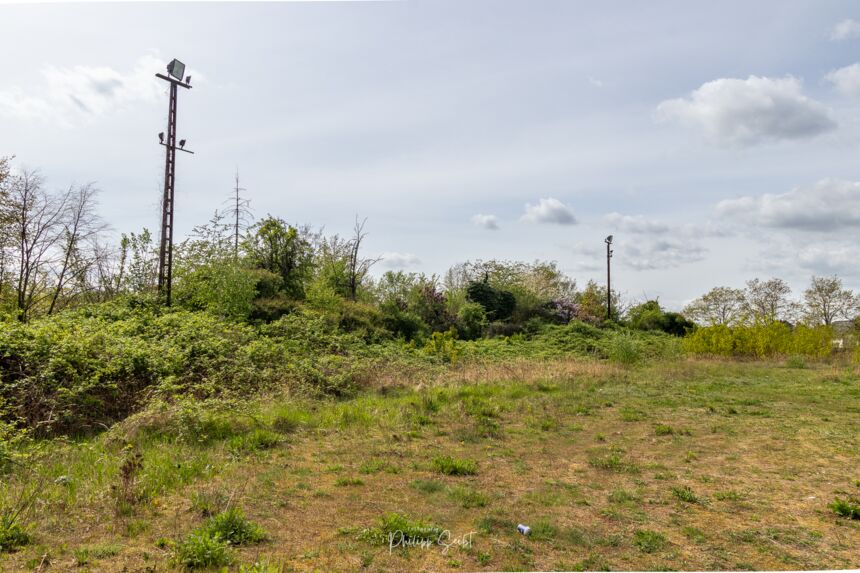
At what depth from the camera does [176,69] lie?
17.3 meters

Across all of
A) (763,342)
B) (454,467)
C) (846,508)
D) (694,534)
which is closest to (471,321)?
(763,342)

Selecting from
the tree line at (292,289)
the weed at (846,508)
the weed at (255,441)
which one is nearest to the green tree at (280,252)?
the tree line at (292,289)

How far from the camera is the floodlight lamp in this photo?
676 inches

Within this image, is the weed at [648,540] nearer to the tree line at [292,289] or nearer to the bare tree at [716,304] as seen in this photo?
the tree line at [292,289]

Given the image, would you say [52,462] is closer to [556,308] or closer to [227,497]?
[227,497]

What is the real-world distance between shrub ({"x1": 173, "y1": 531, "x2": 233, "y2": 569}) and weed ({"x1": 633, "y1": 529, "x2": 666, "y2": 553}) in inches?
139

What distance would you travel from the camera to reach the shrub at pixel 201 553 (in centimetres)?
389

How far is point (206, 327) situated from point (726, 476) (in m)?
12.2

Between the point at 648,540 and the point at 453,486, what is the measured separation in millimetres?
2245

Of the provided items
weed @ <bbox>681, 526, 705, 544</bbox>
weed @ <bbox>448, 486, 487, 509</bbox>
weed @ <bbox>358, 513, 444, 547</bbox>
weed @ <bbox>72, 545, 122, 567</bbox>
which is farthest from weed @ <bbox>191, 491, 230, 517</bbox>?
weed @ <bbox>681, 526, 705, 544</bbox>

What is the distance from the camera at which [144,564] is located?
3.96 meters

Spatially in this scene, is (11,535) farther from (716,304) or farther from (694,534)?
(716,304)

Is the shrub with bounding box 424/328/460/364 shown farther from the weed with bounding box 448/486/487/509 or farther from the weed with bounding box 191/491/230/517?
the weed with bounding box 191/491/230/517

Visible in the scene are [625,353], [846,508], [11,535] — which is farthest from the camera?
[625,353]
